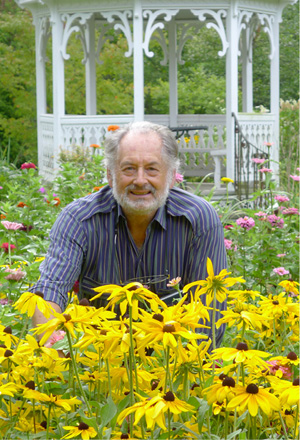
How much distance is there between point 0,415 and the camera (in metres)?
1.44

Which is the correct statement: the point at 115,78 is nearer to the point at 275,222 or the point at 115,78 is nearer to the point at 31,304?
the point at 275,222

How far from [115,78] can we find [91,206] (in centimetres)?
1555

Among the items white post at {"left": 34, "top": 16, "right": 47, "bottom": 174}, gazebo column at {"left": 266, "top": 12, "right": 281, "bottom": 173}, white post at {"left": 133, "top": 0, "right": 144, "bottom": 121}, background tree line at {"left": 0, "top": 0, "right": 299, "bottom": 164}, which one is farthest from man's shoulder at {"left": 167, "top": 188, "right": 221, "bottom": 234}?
white post at {"left": 34, "top": 16, "right": 47, "bottom": 174}

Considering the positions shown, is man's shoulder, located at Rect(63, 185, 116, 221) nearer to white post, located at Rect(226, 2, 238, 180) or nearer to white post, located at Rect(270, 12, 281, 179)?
white post, located at Rect(226, 2, 238, 180)

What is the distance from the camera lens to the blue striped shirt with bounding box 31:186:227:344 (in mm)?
2697

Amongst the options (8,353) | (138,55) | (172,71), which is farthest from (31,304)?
(172,71)

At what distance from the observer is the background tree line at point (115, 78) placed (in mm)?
13992

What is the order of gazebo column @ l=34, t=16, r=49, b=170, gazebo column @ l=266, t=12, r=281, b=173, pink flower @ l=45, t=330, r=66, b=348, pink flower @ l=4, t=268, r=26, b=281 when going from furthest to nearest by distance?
1. gazebo column @ l=34, t=16, r=49, b=170
2. gazebo column @ l=266, t=12, r=281, b=173
3. pink flower @ l=4, t=268, r=26, b=281
4. pink flower @ l=45, t=330, r=66, b=348

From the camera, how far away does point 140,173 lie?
2572 millimetres

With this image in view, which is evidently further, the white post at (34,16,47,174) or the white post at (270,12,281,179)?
the white post at (34,16,47,174)

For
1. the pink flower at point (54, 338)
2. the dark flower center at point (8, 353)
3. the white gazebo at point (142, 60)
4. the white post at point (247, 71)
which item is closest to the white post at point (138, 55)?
the white gazebo at point (142, 60)

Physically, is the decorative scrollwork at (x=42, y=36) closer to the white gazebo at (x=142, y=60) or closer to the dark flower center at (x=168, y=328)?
the white gazebo at (x=142, y=60)

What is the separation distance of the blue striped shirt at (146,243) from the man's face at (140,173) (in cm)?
12

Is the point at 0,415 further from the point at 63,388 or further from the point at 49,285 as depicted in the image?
the point at 49,285
